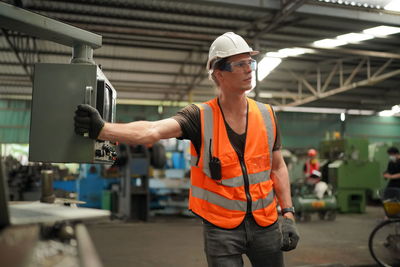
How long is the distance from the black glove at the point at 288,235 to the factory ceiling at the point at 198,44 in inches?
116

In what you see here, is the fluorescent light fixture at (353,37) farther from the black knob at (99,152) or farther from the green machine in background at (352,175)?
the black knob at (99,152)

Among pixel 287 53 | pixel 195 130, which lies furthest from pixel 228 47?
pixel 287 53

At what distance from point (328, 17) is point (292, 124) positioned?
→ 1041cm

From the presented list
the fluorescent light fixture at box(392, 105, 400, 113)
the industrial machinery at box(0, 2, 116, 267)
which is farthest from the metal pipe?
the fluorescent light fixture at box(392, 105, 400, 113)

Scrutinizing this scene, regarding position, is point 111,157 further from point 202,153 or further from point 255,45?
point 255,45

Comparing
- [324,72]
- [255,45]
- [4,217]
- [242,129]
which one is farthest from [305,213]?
[4,217]

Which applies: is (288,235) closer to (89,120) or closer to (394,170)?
(89,120)

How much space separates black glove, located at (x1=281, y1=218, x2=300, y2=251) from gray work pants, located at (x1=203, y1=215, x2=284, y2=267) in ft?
0.17

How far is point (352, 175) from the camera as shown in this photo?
28.5 ft

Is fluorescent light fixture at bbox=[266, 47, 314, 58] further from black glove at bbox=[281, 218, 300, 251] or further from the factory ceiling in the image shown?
black glove at bbox=[281, 218, 300, 251]

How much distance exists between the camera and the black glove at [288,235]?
5.87 feet

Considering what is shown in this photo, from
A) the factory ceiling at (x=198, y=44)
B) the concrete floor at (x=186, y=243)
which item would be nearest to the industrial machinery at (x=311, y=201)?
the concrete floor at (x=186, y=243)

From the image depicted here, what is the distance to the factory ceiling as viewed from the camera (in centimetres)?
592

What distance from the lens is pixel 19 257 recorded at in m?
0.73
